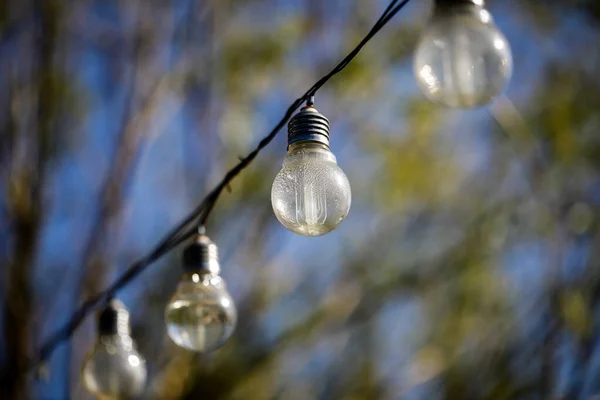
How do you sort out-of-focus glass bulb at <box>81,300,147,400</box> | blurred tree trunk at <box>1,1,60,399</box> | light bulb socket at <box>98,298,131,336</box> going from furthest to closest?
blurred tree trunk at <box>1,1,60,399</box>
light bulb socket at <box>98,298,131,336</box>
out-of-focus glass bulb at <box>81,300,147,400</box>

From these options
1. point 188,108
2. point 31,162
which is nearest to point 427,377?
point 188,108

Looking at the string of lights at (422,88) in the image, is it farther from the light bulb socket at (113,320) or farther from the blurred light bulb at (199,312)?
the light bulb socket at (113,320)

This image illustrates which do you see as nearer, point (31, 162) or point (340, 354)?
point (31, 162)

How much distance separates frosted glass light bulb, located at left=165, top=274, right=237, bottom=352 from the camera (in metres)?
1.72

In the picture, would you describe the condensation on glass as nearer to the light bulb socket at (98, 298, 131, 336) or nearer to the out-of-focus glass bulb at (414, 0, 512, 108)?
the out-of-focus glass bulb at (414, 0, 512, 108)

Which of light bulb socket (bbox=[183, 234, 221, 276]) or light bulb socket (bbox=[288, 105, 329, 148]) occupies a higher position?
light bulb socket (bbox=[183, 234, 221, 276])

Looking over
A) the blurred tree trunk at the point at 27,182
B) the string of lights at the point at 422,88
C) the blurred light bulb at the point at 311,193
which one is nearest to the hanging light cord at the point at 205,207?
the string of lights at the point at 422,88

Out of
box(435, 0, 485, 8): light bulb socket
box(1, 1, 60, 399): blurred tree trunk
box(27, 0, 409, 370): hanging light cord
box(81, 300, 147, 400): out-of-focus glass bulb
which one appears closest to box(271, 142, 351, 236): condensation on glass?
box(27, 0, 409, 370): hanging light cord

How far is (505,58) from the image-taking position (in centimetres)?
125

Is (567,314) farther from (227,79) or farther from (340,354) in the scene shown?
Answer: (227,79)

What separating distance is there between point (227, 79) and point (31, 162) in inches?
51.3

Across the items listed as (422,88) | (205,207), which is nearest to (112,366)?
(205,207)

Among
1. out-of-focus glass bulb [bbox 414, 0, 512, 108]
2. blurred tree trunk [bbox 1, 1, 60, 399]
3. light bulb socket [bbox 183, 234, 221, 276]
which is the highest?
blurred tree trunk [bbox 1, 1, 60, 399]

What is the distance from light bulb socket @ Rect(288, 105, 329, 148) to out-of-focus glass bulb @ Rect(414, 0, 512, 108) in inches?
8.8
